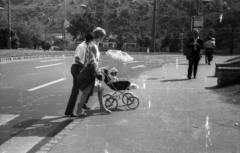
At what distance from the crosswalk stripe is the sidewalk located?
17.8 inches

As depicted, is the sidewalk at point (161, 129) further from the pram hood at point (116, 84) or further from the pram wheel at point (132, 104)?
the pram hood at point (116, 84)

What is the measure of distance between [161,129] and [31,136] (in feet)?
6.99

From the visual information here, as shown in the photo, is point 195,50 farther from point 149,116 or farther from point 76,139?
point 76,139

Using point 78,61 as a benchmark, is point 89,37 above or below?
above

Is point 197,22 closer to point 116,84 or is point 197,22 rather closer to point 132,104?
point 132,104

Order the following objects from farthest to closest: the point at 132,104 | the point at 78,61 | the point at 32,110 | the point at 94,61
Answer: the point at 132,104
the point at 32,110
the point at 78,61
the point at 94,61

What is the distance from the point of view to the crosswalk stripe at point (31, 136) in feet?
14.9

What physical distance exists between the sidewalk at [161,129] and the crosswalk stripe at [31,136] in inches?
17.8

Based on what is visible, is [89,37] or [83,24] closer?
[89,37]

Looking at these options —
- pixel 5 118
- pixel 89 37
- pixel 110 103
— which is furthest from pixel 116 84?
pixel 5 118

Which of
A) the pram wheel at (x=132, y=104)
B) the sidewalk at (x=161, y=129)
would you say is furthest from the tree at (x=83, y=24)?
the sidewalk at (x=161, y=129)

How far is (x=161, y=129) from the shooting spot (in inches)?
207

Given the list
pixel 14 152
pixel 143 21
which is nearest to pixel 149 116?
pixel 14 152

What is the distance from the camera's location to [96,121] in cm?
593
